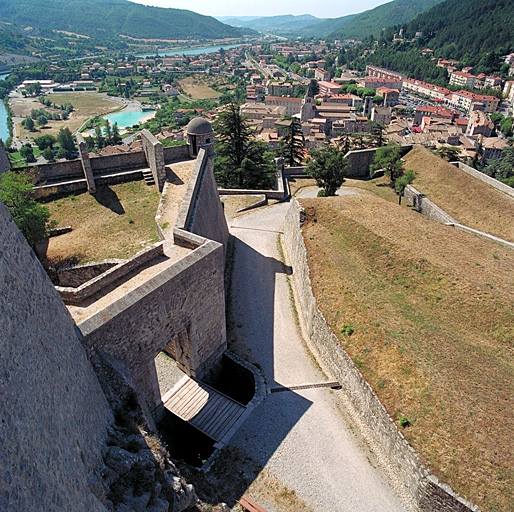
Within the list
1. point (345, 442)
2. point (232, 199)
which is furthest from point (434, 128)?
point (345, 442)

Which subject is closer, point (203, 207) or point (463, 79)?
point (203, 207)

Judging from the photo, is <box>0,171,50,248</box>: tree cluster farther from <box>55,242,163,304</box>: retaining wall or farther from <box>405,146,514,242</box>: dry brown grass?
<box>405,146,514,242</box>: dry brown grass

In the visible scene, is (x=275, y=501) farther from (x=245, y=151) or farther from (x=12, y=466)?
(x=245, y=151)

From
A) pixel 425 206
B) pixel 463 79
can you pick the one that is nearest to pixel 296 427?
pixel 425 206

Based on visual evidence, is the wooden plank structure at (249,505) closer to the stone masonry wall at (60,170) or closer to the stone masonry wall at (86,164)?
the stone masonry wall at (86,164)

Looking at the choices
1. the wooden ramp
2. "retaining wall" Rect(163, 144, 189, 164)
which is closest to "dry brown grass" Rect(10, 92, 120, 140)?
"retaining wall" Rect(163, 144, 189, 164)

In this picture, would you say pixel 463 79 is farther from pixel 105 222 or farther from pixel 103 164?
pixel 105 222
